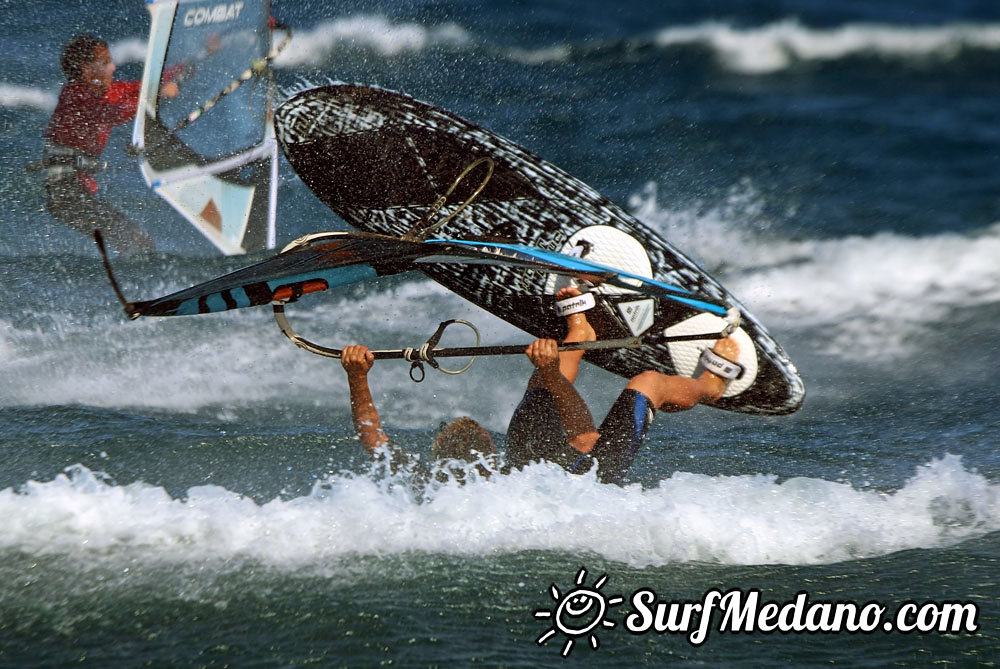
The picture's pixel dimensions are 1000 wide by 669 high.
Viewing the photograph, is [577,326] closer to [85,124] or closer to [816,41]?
[816,41]

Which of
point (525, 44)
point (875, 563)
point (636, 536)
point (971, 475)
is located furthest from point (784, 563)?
point (525, 44)

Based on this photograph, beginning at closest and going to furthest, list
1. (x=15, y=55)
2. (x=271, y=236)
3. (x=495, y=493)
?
(x=495, y=493)
(x=271, y=236)
(x=15, y=55)

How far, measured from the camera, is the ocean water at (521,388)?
8.43ft

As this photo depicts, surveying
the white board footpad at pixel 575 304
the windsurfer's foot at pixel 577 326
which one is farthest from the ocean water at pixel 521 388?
the white board footpad at pixel 575 304

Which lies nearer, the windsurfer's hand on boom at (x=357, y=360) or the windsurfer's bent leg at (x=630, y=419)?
the windsurfer's hand on boom at (x=357, y=360)

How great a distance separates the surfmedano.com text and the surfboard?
1690 mm

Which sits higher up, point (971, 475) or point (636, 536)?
point (971, 475)

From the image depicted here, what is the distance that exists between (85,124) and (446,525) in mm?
6114

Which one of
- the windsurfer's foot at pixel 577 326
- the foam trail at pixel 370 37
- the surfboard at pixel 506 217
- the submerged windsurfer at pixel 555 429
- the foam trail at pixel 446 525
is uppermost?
the foam trail at pixel 370 37

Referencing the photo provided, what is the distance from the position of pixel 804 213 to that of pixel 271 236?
4970mm

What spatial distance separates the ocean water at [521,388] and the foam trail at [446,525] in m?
0.01

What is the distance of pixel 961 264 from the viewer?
7.10 meters

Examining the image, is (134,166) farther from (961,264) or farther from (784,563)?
(961,264)

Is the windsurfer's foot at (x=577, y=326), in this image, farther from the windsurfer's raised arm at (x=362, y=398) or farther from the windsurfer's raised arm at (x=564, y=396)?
the windsurfer's raised arm at (x=362, y=398)
